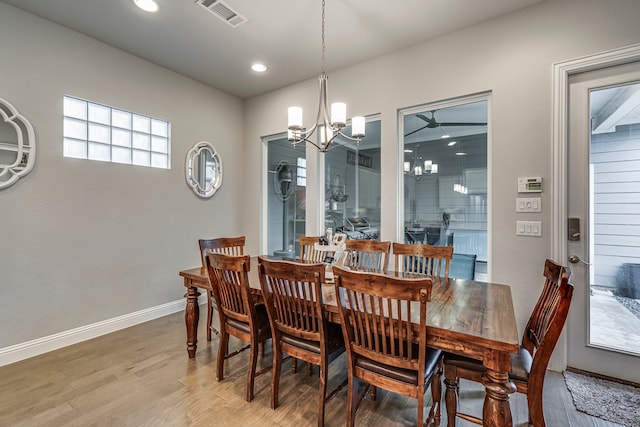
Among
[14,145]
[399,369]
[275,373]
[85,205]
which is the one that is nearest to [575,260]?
[399,369]

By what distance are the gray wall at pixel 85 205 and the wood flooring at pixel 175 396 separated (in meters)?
0.56

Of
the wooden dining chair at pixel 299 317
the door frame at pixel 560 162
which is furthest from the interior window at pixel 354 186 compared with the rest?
the wooden dining chair at pixel 299 317

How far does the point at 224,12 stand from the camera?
2592 mm

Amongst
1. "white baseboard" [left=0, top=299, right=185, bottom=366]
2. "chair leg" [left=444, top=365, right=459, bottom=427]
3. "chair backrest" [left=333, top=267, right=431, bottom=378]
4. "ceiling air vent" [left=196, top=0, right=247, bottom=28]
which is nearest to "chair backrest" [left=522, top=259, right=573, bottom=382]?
"chair leg" [left=444, top=365, right=459, bottom=427]

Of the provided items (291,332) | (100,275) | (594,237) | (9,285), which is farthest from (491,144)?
(9,285)

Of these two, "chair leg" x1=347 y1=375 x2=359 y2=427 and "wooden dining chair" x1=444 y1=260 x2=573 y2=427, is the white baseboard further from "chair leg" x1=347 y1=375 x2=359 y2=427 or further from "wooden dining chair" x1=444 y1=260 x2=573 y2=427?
"wooden dining chair" x1=444 y1=260 x2=573 y2=427

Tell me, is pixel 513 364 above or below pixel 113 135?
below

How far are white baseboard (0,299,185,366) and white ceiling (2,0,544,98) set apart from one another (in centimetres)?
291

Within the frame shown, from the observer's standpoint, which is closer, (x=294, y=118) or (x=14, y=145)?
(x=294, y=118)

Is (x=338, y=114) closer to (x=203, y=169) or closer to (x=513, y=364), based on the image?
(x=513, y=364)

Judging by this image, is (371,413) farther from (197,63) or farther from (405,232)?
(197,63)

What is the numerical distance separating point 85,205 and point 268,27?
99.0 inches

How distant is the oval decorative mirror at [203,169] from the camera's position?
3.89 m

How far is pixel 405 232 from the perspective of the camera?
3.26 m
